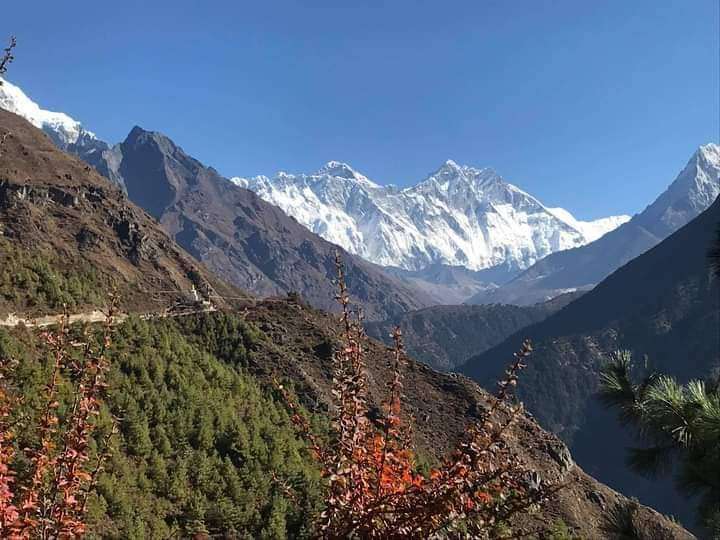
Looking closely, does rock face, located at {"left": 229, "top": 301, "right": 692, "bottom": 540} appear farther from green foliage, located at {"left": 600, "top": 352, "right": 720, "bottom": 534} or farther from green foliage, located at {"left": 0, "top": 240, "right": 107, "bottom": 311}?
green foliage, located at {"left": 600, "top": 352, "right": 720, "bottom": 534}

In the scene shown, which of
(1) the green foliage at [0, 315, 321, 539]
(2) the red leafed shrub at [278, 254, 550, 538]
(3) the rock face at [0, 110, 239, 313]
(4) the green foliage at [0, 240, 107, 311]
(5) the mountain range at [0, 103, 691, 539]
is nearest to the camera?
(2) the red leafed shrub at [278, 254, 550, 538]

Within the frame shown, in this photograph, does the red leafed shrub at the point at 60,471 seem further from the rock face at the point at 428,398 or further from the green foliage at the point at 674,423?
the rock face at the point at 428,398

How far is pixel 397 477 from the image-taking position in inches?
262

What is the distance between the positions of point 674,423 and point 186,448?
22.9 m

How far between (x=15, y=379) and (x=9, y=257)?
2175 centimetres

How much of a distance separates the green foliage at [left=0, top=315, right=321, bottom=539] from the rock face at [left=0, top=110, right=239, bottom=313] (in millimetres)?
24522

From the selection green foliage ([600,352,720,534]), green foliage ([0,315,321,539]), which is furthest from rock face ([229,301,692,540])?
green foliage ([600,352,720,534])

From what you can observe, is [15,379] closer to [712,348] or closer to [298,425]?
[298,425]

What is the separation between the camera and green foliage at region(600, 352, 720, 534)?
8789 millimetres

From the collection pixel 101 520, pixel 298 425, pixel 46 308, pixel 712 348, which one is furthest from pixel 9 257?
pixel 712 348

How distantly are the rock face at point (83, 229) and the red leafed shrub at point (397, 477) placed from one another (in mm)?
53179

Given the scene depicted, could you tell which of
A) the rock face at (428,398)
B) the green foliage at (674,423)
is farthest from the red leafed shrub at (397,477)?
the rock face at (428,398)

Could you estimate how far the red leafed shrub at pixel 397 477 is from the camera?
16.0 ft

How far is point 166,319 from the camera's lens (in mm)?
44000
